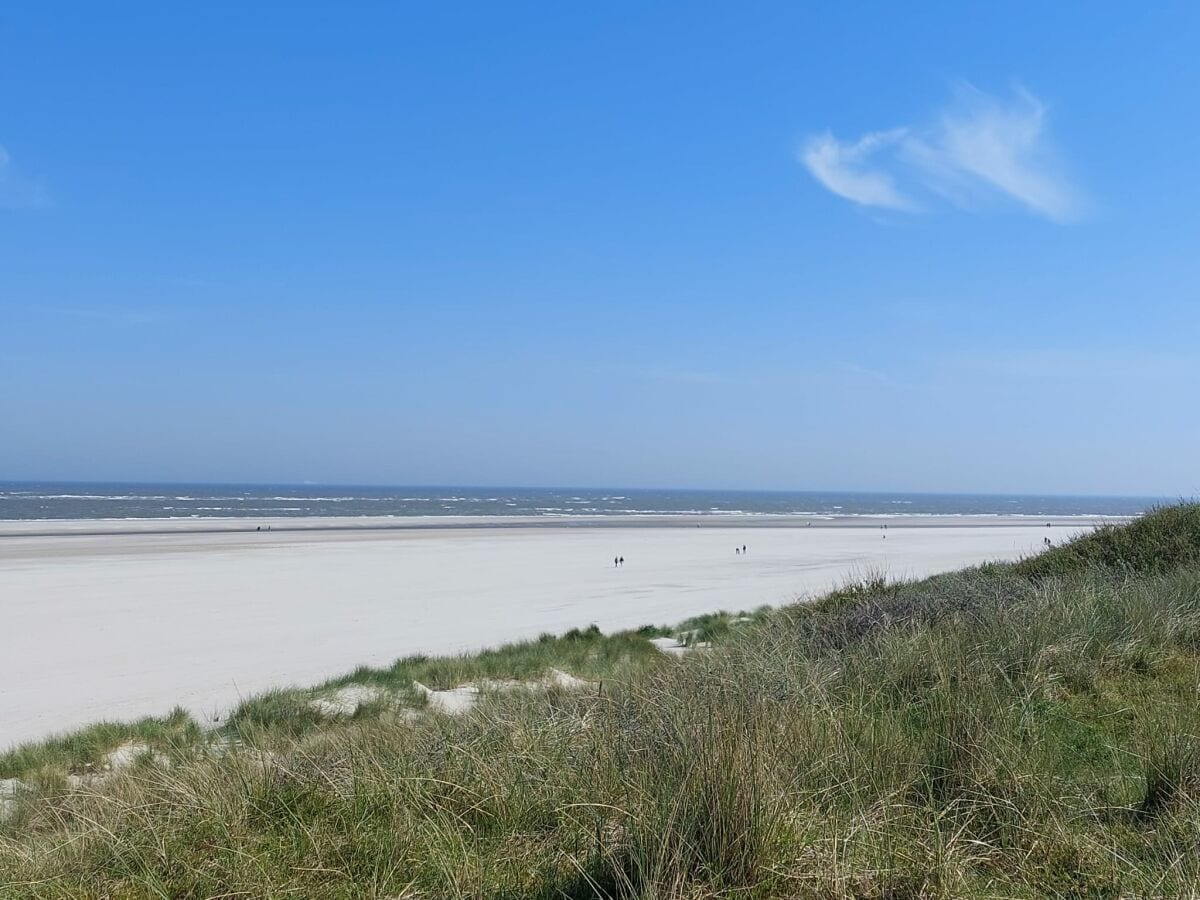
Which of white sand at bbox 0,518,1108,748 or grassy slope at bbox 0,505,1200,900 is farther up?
grassy slope at bbox 0,505,1200,900

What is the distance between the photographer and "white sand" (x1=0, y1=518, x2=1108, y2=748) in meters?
13.0

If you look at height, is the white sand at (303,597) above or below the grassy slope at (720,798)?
below

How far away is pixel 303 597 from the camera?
22750 millimetres

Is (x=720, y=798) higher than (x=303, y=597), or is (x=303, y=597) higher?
(x=720, y=798)

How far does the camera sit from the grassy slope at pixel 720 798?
133 inches

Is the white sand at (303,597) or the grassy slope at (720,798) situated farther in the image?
the white sand at (303,597)

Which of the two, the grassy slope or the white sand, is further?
the white sand

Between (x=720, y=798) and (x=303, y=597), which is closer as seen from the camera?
(x=720, y=798)

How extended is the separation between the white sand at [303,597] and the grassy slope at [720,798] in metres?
6.56

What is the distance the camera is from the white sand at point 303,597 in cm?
1302

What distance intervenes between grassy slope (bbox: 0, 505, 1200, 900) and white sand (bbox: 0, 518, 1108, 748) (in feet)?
21.5

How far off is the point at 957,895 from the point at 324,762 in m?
3.51

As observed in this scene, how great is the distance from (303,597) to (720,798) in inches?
825

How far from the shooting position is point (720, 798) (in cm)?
343
